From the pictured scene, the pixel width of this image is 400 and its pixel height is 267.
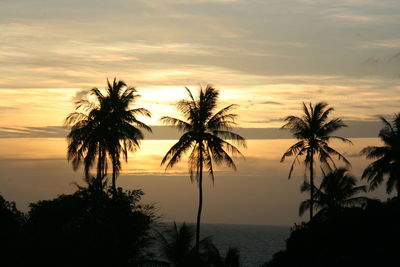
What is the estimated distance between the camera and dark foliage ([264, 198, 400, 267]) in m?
42.0

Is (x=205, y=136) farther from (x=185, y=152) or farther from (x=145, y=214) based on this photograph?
(x=145, y=214)

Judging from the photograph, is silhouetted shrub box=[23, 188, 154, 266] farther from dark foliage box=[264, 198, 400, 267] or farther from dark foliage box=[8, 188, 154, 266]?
dark foliage box=[264, 198, 400, 267]

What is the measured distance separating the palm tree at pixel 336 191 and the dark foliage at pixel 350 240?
16991 millimetres

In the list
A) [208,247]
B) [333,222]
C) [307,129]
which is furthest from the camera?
[307,129]

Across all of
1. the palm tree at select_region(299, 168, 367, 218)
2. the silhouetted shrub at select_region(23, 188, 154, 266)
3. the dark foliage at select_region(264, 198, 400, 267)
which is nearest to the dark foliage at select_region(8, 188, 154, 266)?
the silhouetted shrub at select_region(23, 188, 154, 266)

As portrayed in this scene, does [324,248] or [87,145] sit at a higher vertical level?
[87,145]

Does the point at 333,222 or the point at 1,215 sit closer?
the point at 333,222

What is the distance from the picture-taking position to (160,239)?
47.3 m

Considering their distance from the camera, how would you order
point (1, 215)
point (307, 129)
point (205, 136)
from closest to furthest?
1. point (1, 215)
2. point (205, 136)
3. point (307, 129)

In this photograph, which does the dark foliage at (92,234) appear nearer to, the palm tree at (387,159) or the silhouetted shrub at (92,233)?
the silhouetted shrub at (92,233)

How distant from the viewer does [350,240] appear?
4619 centimetres

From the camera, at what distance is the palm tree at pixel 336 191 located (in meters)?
72.2

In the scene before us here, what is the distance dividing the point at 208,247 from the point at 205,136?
15.8 meters

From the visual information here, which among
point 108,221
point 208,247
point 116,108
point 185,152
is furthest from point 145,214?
point 116,108
